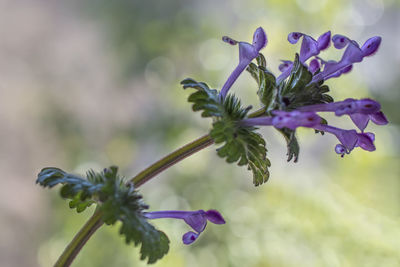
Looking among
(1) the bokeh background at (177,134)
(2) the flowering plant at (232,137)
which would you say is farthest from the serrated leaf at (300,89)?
(1) the bokeh background at (177,134)

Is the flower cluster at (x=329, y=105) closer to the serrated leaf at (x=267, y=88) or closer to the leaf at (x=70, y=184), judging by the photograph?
the serrated leaf at (x=267, y=88)

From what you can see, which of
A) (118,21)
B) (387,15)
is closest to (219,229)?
(118,21)

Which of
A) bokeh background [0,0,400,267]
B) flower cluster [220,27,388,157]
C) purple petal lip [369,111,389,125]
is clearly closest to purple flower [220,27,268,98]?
flower cluster [220,27,388,157]

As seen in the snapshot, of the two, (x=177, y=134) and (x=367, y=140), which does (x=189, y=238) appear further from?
(x=177, y=134)

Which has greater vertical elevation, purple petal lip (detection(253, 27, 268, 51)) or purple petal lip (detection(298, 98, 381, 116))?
purple petal lip (detection(253, 27, 268, 51))

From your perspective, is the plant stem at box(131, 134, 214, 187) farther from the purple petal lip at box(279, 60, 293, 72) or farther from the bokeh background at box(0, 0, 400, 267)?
the bokeh background at box(0, 0, 400, 267)

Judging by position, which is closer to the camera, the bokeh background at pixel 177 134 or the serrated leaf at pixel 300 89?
the serrated leaf at pixel 300 89

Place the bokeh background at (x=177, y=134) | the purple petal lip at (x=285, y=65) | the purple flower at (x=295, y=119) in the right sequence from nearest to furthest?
the purple flower at (x=295, y=119) < the purple petal lip at (x=285, y=65) < the bokeh background at (x=177, y=134)
